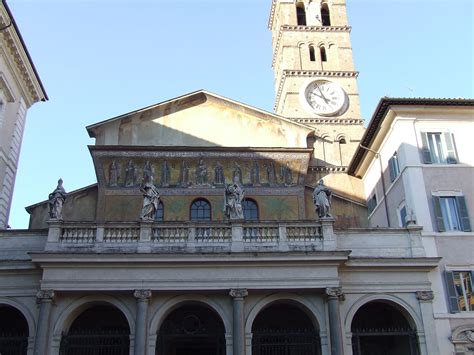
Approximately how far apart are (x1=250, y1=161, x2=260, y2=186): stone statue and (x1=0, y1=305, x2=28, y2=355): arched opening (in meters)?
10.6

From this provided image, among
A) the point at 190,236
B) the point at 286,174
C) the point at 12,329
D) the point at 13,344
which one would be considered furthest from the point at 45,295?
the point at 286,174

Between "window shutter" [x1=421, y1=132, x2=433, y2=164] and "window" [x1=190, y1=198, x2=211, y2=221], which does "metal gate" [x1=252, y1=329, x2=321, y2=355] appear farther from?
"window shutter" [x1=421, y1=132, x2=433, y2=164]

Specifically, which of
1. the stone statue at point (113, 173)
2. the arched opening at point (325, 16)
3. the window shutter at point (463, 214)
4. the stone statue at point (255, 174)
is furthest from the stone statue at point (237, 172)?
the arched opening at point (325, 16)

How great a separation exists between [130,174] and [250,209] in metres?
5.39

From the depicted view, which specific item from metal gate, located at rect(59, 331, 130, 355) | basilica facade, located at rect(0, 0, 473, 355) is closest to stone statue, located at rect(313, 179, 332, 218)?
basilica facade, located at rect(0, 0, 473, 355)

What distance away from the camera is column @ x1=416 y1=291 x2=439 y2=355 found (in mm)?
17333

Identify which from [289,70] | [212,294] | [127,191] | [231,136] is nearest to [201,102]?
[231,136]

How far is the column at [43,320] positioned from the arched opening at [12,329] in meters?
1.28

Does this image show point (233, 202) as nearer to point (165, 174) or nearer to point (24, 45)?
point (165, 174)

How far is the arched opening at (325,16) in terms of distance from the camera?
36694mm

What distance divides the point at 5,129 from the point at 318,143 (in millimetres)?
15682

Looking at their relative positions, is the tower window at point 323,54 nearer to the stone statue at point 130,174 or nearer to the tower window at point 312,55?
the tower window at point 312,55

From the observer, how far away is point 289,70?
1303 inches

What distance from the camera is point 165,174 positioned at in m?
23.9
